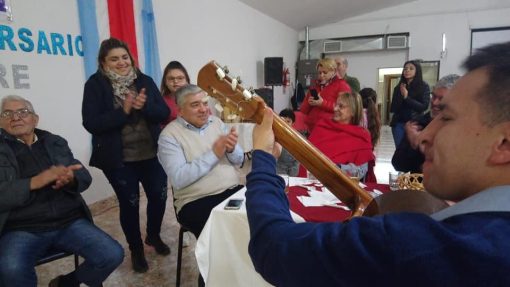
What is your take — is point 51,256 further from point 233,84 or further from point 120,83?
point 233,84

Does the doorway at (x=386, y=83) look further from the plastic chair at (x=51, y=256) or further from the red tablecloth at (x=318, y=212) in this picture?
the plastic chair at (x=51, y=256)

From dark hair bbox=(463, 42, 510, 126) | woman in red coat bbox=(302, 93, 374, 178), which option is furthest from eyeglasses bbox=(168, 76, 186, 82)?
dark hair bbox=(463, 42, 510, 126)

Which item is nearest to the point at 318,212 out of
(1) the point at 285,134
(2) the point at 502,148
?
(1) the point at 285,134

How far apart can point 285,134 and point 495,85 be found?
553 millimetres

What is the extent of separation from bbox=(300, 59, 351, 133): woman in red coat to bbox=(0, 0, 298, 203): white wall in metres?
1.86

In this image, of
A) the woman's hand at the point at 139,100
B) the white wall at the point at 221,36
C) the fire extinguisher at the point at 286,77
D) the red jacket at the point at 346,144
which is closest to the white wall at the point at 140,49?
the white wall at the point at 221,36

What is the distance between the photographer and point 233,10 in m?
5.49

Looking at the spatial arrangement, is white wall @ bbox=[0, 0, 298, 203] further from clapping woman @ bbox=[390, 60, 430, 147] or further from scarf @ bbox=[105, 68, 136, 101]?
clapping woman @ bbox=[390, 60, 430, 147]

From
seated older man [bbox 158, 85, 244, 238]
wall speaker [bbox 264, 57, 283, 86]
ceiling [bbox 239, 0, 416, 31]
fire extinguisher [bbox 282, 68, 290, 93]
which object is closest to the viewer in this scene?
seated older man [bbox 158, 85, 244, 238]

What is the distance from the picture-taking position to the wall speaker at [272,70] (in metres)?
6.57

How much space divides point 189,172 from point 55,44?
6.26ft

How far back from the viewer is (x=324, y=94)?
288cm

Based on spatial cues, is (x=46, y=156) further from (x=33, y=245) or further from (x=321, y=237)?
(x=321, y=237)

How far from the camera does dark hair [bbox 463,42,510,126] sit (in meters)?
0.44
